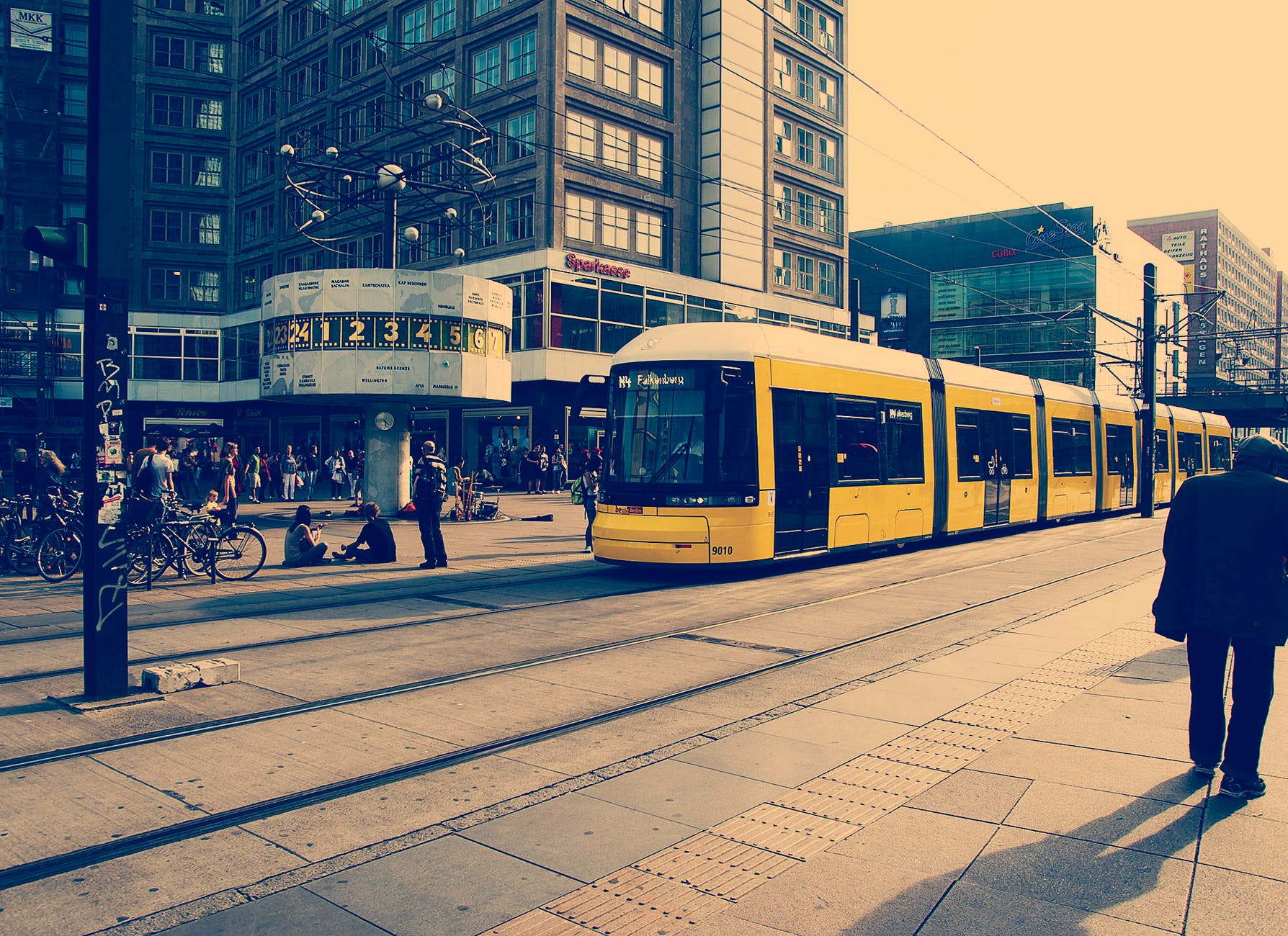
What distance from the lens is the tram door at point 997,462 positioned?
Answer: 19141 mm

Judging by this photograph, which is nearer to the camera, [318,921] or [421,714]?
[318,921]

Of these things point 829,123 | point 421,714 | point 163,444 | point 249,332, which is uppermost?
point 829,123

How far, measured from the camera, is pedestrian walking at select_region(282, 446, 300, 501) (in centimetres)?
3130

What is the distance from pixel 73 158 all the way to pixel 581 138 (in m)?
30.4

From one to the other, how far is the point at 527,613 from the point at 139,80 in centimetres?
5328

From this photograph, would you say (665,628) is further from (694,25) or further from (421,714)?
(694,25)

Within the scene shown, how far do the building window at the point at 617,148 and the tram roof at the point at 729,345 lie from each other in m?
27.0

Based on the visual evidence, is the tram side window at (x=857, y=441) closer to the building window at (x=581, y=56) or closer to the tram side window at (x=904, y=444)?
the tram side window at (x=904, y=444)

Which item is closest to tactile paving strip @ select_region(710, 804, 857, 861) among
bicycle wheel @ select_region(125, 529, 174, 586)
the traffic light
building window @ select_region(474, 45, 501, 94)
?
the traffic light

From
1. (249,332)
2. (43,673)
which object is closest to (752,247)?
(249,332)

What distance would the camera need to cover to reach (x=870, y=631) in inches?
377

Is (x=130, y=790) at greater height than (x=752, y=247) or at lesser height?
lesser

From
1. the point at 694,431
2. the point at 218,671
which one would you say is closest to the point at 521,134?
the point at 694,431

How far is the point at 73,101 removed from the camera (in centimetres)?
5203
